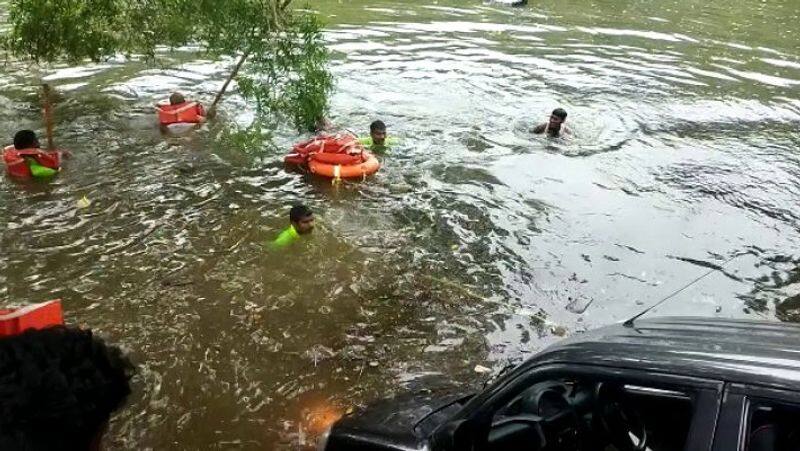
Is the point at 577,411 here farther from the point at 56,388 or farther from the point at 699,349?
the point at 56,388

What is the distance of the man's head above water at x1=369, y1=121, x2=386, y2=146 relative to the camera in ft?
33.2

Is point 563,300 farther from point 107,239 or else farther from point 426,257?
point 107,239

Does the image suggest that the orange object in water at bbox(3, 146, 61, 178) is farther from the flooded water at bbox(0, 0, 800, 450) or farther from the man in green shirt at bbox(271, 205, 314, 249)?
the man in green shirt at bbox(271, 205, 314, 249)

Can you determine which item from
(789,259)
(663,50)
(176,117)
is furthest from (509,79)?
(789,259)

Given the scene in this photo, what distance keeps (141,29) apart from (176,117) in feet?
8.11

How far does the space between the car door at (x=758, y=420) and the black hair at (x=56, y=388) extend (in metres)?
Answer: 1.76

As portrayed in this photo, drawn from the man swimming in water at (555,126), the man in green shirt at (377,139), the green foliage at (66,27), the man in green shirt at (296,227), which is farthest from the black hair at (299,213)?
the man swimming in water at (555,126)

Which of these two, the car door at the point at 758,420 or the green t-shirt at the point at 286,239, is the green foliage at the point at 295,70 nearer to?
the green t-shirt at the point at 286,239

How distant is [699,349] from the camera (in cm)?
237

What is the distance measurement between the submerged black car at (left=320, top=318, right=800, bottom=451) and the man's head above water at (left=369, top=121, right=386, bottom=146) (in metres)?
7.33

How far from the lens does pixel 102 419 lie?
1844mm

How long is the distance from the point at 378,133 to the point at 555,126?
2913mm

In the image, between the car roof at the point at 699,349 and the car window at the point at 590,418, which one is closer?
the car roof at the point at 699,349

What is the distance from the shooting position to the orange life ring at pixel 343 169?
29.7 ft
